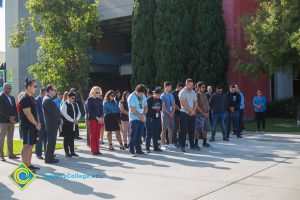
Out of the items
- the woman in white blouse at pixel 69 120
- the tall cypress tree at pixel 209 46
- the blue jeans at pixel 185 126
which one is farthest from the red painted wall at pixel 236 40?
the woman in white blouse at pixel 69 120

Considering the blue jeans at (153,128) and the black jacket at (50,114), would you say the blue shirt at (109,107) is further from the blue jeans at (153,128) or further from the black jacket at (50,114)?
the black jacket at (50,114)

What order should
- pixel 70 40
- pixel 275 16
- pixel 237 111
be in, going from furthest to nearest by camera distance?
pixel 275 16
pixel 70 40
pixel 237 111

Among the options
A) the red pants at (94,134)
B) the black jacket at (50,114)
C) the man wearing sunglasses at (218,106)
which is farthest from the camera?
the man wearing sunglasses at (218,106)

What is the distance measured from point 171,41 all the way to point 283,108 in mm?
8096

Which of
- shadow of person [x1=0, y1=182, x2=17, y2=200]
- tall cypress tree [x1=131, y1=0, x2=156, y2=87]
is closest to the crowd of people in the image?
shadow of person [x1=0, y1=182, x2=17, y2=200]

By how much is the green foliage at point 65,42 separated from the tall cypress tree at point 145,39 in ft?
28.3

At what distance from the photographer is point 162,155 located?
36.1 ft

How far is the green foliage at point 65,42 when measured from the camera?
53.2 ft

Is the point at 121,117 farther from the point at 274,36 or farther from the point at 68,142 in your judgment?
the point at 274,36

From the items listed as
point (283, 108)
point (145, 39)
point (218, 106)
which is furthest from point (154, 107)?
point (283, 108)

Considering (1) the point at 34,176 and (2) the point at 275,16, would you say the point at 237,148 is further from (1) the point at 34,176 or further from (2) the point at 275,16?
(2) the point at 275,16

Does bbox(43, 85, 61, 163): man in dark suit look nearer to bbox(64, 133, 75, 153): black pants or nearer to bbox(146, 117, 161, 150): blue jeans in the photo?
bbox(64, 133, 75, 153): black pants

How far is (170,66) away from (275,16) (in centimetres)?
668

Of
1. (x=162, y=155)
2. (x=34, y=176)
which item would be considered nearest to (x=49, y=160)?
(x=34, y=176)
